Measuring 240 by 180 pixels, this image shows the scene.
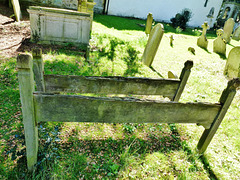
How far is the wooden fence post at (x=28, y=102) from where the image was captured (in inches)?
60.7

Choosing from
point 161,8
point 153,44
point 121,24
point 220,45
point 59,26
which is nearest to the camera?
point 153,44

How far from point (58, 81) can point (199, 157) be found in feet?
8.90

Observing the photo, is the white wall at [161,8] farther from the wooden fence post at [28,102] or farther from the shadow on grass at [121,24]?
the wooden fence post at [28,102]

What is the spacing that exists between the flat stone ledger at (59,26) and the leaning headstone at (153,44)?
2.56m

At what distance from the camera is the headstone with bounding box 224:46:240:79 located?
6.47 metres

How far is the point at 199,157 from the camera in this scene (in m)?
2.87

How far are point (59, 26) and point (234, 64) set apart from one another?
7131 mm

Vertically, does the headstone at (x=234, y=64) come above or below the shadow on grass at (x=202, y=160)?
above

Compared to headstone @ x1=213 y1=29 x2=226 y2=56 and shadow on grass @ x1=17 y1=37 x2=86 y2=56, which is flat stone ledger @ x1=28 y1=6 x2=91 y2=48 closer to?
shadow on grass @ x1=17 y1=37 x2=86 y2=56

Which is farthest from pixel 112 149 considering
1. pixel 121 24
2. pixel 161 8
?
pixel 161 8

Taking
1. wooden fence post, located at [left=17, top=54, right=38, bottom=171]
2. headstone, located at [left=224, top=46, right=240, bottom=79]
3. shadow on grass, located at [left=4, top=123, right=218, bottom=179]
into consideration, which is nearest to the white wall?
headstone, located at [left=224, top=46, right=240, bottom=79]

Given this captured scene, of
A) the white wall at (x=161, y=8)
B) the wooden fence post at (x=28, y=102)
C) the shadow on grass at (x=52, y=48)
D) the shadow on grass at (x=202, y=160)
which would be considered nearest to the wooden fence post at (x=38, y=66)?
the wooden fence post at (x=28, y=102)

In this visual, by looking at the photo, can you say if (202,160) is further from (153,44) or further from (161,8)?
(161,8)

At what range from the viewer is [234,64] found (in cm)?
662
